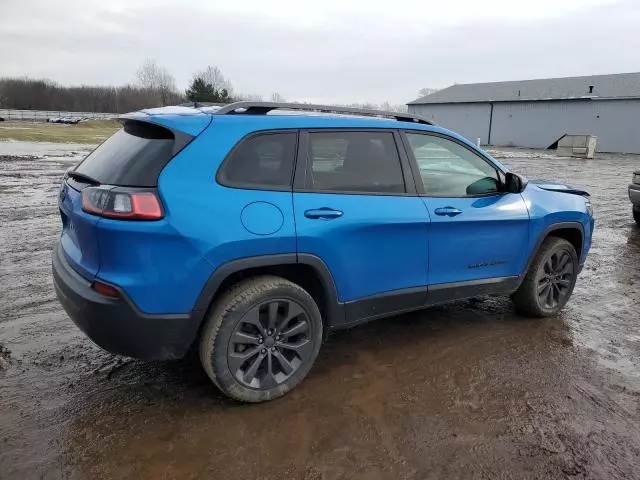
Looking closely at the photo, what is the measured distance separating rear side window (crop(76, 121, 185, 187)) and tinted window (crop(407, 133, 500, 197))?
1799mm

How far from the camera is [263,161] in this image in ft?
9.92

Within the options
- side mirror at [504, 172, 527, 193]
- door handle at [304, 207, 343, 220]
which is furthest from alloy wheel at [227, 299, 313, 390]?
side mirror at [504, 172, 527, 193]

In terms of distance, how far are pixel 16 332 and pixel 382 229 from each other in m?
3.04

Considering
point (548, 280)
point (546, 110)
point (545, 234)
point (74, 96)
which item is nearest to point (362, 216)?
point (545, 234)

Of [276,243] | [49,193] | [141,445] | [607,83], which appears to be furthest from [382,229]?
[607,83]

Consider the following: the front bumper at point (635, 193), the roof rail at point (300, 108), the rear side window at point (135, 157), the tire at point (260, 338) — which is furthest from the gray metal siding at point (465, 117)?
the rear side window at point (135, 157)

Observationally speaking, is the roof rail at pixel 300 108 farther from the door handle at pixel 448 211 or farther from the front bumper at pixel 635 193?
the front bumper at pixel 635 193

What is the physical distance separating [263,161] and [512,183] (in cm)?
219

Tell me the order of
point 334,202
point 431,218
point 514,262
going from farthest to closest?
point 514,262 < point 431,218 < point 334,202

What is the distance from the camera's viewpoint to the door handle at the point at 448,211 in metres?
3.60

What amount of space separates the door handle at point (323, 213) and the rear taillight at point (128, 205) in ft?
2.90

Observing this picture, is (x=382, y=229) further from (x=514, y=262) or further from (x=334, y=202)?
(x=514, y=262)

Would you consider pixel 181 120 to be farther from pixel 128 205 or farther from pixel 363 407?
pixel 363 407

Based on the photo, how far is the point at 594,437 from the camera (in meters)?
2.89
